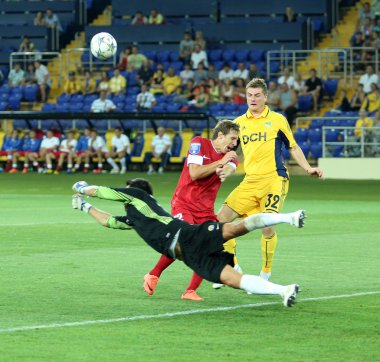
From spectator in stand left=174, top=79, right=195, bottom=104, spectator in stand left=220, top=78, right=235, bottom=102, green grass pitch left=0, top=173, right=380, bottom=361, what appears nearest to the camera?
green grass pitch left=0, top=173, right=380, bottom=361

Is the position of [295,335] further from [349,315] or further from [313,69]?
[313,69]

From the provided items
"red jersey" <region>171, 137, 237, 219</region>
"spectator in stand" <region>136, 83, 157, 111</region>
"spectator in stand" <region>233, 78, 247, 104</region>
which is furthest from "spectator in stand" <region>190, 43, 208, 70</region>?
"red jersey" <region>171, 137, 237, 219</region>

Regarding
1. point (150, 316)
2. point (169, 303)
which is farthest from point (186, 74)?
point (150, 316)

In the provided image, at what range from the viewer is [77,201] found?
11.1 meters

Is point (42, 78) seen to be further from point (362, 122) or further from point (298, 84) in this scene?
point (362, 122)

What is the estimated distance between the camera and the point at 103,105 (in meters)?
38.6

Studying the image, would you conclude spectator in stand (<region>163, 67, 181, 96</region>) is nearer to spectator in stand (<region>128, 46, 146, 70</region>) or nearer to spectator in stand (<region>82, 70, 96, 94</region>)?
spectator in stand (<region>128, 46, 146, 70</region>)

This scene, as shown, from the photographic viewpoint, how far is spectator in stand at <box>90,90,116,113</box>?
3850cm

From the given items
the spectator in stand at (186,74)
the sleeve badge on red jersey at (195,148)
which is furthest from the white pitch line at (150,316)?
the spectator in stand at (186,74)

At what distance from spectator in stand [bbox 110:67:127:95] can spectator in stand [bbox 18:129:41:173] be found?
315 cm

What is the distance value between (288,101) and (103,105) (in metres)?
6.34

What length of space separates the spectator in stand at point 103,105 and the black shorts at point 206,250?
28.4 metres

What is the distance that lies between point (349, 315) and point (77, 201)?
9.20 feet

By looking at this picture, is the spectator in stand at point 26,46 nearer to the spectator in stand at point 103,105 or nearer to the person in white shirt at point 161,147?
the spectator in stand at point 103,105
